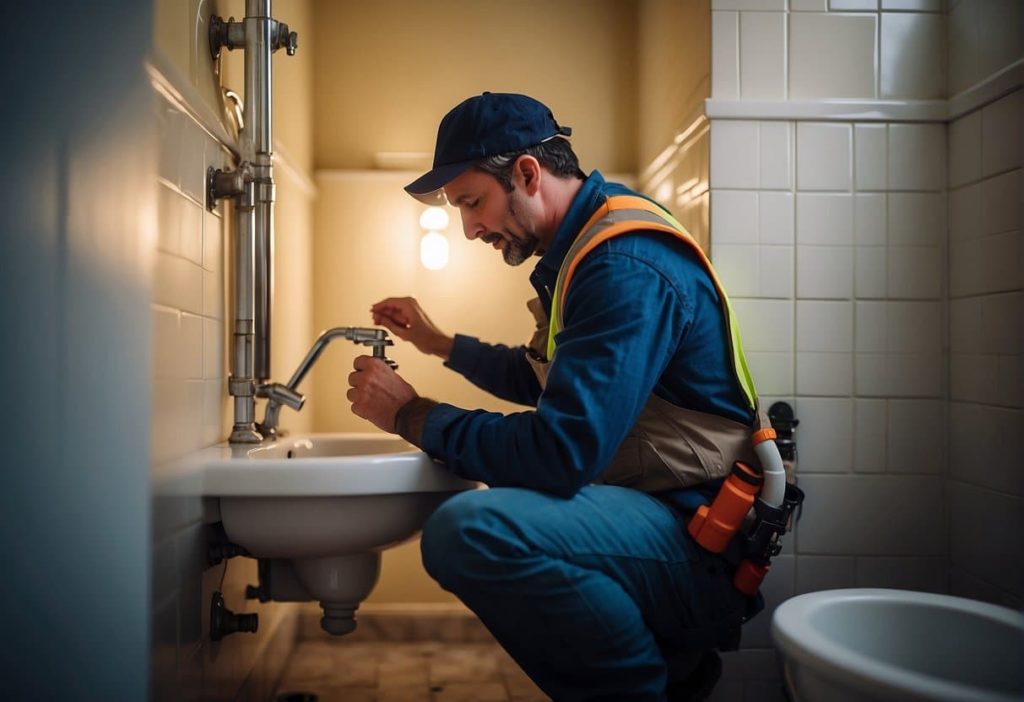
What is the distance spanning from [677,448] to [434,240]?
1.23 metres

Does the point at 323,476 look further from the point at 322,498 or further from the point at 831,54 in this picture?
the point at 831,54

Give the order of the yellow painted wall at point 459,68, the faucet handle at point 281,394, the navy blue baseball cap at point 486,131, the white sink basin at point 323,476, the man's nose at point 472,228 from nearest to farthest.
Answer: the white sink basin at point 323,476
the navy blue baseball cap at point 486,131
the man's nose at point 472,228
the faucet handle at point 281,394
the yellow painted wall at point 459,68

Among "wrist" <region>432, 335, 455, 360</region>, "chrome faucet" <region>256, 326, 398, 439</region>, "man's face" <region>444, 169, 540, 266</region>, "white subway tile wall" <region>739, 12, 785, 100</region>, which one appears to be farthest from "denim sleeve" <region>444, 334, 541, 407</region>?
"white subway tile wall" <region>739, 12, 785, 100</region>

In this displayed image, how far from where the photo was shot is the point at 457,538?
1.18 meters

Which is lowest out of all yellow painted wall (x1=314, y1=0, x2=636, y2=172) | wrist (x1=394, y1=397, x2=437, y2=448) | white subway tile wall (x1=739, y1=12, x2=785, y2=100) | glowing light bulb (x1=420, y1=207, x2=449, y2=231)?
wrist (x1=394, y1=397, x2=437, y2=448)

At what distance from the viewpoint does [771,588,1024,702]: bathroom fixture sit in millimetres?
1016

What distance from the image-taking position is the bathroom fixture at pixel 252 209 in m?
1.55

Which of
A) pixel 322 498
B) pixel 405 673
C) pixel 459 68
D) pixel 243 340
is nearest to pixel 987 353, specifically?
pixel 322 498

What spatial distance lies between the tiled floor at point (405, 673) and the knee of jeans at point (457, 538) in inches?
34.5

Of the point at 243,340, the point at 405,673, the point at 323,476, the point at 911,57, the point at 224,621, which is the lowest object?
the point at 405,673

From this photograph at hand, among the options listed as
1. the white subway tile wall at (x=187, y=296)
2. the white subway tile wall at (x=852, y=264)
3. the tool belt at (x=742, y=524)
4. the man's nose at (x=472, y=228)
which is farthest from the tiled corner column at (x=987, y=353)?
the white subway tile wall at (x=187, y=296)

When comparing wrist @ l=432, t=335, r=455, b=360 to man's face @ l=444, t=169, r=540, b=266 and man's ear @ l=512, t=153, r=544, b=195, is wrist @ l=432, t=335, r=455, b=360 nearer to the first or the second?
man's face @ l=444, t=169, r=540, b=266

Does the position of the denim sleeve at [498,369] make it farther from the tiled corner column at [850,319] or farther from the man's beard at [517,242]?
the tiled corner column at [850,319]

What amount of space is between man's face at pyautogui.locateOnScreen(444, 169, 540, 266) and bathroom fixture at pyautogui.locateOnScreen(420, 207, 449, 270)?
33.2 inches
